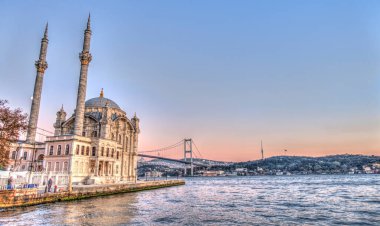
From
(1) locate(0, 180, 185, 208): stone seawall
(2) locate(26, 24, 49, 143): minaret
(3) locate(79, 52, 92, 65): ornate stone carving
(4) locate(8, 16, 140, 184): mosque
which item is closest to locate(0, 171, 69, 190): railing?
(1) locate(0, 180, 185, 208): stone seawall

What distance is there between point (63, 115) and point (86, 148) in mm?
10714

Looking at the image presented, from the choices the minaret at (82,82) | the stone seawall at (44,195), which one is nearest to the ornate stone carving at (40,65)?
the minaret at (82,82)

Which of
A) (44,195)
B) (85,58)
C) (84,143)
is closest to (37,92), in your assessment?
(85,58)

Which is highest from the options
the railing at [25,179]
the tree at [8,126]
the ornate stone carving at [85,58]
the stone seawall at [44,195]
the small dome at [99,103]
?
the ornate stone carving at [85,58]

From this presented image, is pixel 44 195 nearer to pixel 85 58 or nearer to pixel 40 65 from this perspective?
pixel 85 58

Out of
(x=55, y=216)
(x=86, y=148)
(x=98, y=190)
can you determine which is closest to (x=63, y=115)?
(x=86, y=148)

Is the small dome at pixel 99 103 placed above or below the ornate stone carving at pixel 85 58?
below

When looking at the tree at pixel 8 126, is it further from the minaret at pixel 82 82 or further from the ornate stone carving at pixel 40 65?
the ornate stone carving at pixel 40 65

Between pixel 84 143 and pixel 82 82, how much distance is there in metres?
8.06

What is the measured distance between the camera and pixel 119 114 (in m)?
46.6

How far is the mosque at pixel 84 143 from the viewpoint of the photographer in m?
34.8

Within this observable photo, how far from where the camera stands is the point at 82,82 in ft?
124

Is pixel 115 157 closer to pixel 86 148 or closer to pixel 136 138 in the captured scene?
pixel 86 148

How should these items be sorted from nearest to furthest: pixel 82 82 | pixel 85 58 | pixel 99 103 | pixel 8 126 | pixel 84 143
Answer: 1. pixel 8 126
2. pixel 84 143
3. pixel 82 82
4. pixel 85 58
5. pixel 99 103
